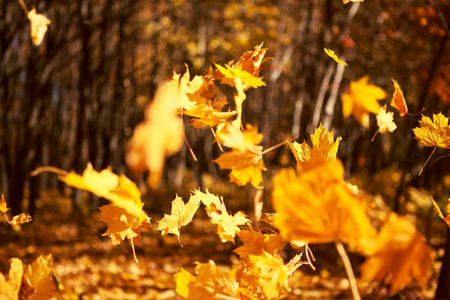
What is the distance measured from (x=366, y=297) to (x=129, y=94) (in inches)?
402

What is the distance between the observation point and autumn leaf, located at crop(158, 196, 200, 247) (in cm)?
115

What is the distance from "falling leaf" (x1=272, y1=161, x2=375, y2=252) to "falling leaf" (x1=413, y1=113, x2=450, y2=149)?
706 mm

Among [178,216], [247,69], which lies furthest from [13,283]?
[247,69]

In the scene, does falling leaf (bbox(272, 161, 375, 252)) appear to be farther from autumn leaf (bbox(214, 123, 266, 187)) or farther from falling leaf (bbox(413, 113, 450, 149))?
falling leaf (bbox(413, 113, 450, 149))

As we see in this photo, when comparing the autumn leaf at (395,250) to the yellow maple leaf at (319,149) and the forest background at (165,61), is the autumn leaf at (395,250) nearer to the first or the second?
the yellow maple leaf at (319,149)

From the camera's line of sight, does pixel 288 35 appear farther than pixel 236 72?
Yes

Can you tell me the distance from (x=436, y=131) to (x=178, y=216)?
0.76 m

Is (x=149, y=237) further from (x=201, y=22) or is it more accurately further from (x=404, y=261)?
(x=404, y=261)

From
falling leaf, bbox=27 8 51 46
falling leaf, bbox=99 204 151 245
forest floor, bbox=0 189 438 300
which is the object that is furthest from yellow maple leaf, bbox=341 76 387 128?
forest floor, bbox=0 189 438 300

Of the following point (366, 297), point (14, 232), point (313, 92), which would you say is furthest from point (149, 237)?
point (366, 297)

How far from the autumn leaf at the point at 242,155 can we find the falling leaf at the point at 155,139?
0.16 m

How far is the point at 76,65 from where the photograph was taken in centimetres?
954

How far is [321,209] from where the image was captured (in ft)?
1.85

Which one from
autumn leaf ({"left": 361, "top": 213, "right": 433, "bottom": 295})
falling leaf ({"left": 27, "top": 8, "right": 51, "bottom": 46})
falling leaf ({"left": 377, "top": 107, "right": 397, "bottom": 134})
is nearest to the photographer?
autumn leaf ({"left": 361, "top": 213, "right": 433, "bottom": 295})
